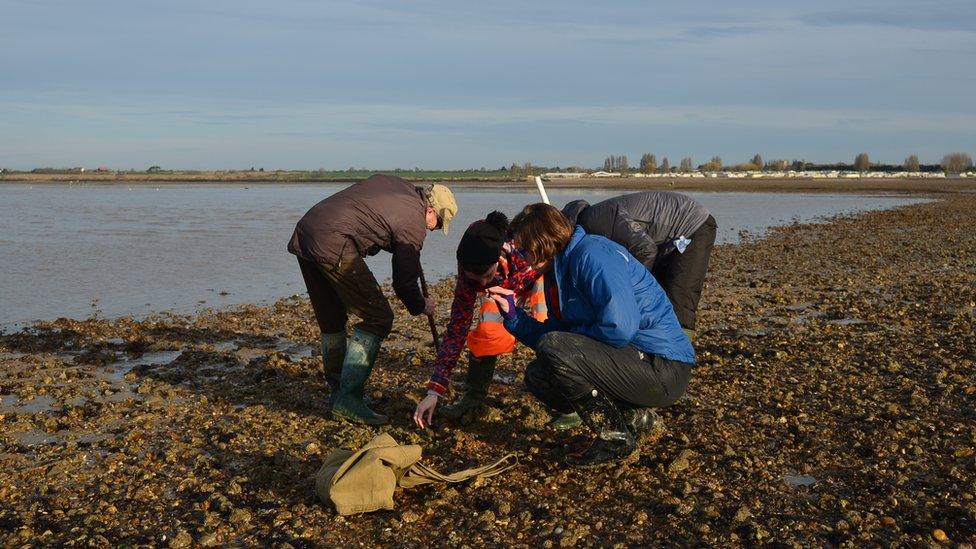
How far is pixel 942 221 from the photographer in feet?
91.4

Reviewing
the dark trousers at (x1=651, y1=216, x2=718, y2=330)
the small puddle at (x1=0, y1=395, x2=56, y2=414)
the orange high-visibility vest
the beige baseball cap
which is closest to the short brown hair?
the orange high-visibility vest

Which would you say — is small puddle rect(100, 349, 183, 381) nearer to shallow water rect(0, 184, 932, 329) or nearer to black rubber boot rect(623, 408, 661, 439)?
shallow water rect(0, 184, 932, 329)

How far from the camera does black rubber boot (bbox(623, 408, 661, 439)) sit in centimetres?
564

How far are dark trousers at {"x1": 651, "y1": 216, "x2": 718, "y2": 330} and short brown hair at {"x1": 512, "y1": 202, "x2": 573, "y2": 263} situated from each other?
1754 millimetres

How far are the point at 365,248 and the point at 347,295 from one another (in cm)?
36

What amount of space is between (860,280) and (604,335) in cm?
958

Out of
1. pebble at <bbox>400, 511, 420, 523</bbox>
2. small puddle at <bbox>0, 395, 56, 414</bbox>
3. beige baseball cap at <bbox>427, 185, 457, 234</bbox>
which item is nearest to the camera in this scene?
pebble at <bbox>400, 511, 420, 523</bbox>

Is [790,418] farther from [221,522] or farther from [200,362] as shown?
[200,362]

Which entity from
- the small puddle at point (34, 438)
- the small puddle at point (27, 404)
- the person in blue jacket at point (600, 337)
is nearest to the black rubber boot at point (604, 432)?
the person in blue jacket at point (600, 337)

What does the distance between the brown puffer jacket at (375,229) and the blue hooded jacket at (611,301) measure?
1144mm

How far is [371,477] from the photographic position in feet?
15.6

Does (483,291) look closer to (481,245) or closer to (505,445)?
(481,245)

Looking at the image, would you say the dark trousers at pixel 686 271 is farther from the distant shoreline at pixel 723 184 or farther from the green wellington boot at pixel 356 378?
the distant shoreline at pixel 723 184

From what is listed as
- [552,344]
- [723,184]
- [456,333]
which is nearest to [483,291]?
[456,333]
